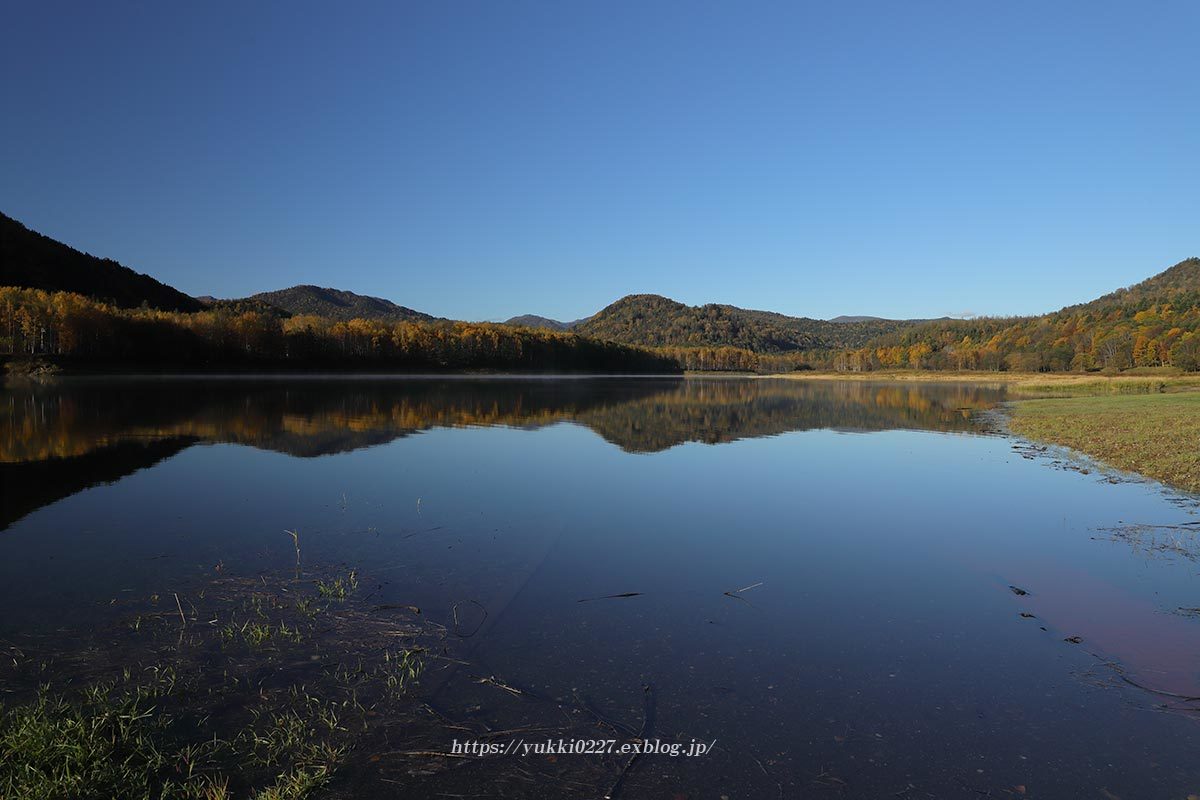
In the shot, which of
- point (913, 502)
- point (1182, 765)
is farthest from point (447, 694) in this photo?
point (913, 502)

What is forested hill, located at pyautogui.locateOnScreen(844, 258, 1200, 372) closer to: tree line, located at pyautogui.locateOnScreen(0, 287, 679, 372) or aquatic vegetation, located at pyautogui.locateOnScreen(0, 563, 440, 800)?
tree line, located at pyautogui.locateOnScreen(0, 287, 679, 372)

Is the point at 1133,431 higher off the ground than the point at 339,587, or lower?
higher

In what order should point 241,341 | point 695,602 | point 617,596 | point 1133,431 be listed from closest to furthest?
1. point 695,602
2. point 617,596
3. point 1133,431
4. point 241,341

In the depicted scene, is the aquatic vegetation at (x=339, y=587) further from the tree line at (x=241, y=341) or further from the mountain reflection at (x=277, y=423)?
the tree line at (x=241, y=341)

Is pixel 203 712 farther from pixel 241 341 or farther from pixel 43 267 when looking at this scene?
pixel 43 267

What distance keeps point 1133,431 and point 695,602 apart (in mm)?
28057

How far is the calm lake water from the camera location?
5258 millimetres

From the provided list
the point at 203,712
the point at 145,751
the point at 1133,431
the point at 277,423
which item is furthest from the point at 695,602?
the point at 277,423

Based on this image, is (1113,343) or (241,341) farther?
(1113,343)

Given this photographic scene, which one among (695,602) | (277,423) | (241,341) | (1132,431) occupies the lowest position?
(695,602)

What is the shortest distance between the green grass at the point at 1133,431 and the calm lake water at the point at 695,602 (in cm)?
214

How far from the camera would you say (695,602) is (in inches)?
353

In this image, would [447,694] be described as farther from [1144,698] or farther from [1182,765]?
[1144,698]

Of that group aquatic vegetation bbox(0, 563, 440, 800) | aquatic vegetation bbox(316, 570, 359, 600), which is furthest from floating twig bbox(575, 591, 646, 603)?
aquatic vegetation bbox(316, 570, 359, 600)
